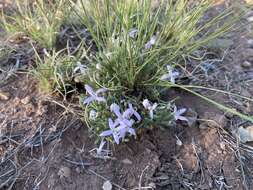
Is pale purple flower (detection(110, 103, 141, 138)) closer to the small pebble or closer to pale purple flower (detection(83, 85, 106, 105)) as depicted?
pale purple flower (detection(83, 85, 106, 105))

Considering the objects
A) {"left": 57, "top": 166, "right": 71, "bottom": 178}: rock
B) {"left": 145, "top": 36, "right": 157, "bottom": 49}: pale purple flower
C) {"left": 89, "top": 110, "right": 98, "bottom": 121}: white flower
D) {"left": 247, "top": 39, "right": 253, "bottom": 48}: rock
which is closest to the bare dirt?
{"left": 57, "top": 166, "right": 71, "bottom": 178}: rock

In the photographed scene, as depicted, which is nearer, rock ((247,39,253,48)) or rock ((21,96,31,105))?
rock ((21,96,31,105))

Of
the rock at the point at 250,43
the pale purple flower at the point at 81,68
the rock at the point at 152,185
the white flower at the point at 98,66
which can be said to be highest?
the white flower at the point at 98,66

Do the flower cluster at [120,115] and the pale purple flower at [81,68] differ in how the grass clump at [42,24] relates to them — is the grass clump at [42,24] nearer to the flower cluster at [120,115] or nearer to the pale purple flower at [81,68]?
the pale purple flower at [81,68]

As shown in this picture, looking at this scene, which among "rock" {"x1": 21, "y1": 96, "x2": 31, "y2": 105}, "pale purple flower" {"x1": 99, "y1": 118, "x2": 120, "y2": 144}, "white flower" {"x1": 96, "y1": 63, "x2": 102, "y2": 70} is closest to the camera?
"pale purple flower" {"x1": 99, "y1": 118, "x2": 120, "y2": 144}

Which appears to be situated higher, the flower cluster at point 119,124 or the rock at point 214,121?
the flower cluster at point 119,124

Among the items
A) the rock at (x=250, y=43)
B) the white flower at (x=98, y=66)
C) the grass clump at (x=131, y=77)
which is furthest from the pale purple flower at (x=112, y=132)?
the rock at (x=250, y=43)

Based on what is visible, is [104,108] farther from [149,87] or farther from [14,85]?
[14,85]

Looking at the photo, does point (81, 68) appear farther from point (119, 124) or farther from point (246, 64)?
point (246, 64)
